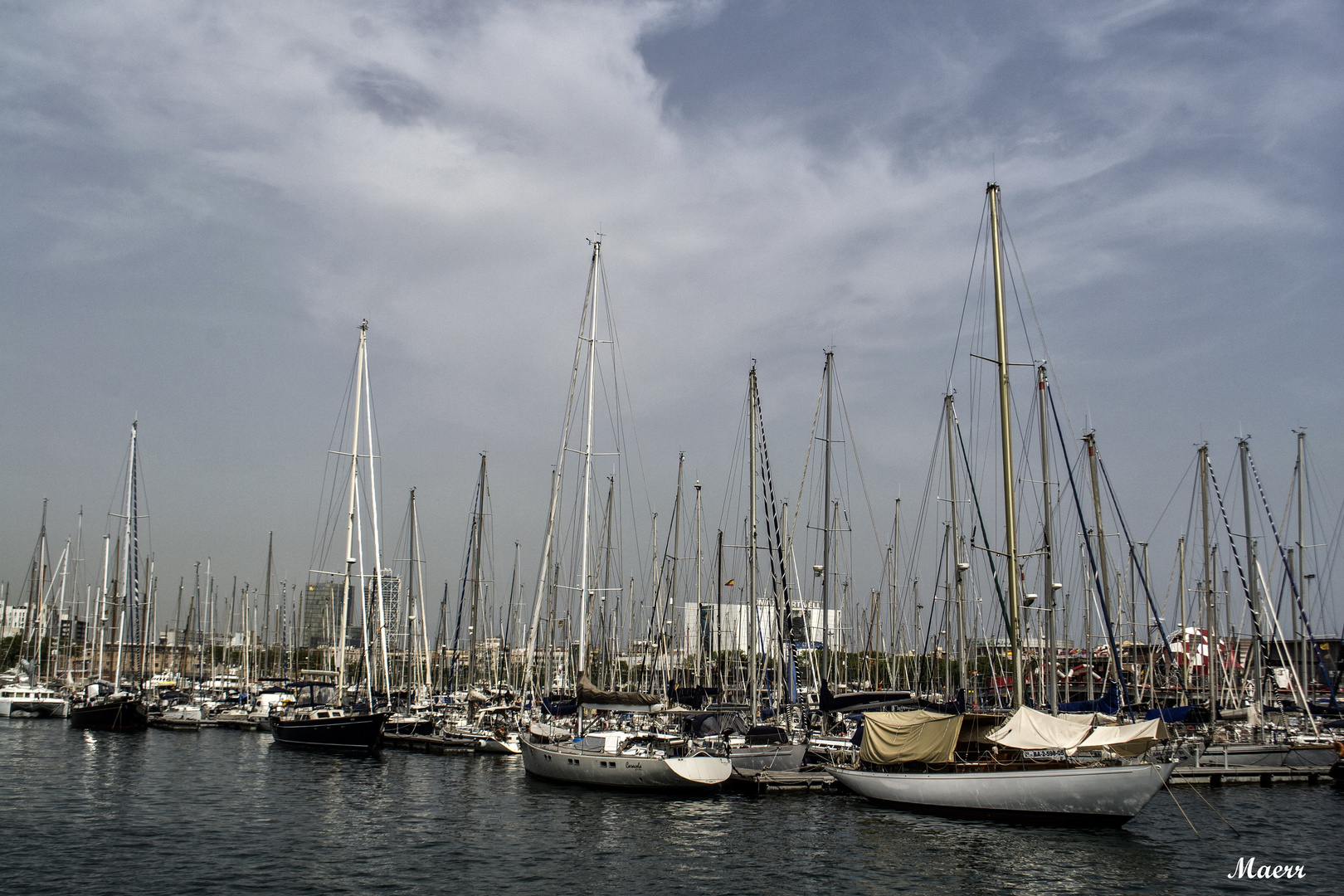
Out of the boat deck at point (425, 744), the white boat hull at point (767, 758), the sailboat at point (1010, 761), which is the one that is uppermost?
the sailboat at point (1010, 761)

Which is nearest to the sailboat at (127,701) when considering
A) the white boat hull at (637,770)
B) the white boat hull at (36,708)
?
the white boat hull at (36,708)

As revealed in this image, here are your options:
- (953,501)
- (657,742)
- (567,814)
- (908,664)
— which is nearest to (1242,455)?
(953,501)

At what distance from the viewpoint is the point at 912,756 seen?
32312 mm

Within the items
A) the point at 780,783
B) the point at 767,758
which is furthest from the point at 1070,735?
the point at 767,758

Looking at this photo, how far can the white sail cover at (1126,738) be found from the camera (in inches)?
1110

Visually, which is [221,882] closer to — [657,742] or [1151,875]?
[657,742]

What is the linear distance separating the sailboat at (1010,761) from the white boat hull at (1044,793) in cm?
3

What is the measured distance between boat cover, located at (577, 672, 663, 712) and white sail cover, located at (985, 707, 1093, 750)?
48.1ft

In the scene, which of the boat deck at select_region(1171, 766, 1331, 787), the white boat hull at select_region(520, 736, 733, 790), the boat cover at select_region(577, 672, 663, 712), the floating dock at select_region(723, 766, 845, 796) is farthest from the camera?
the boat deck at select_region(1171, 766, 1331, 787)

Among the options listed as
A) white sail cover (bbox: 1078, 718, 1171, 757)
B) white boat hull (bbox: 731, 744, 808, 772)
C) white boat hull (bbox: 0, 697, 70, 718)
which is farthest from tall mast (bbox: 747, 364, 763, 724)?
white boat hull (bbox: 0, 697, 70, 718)

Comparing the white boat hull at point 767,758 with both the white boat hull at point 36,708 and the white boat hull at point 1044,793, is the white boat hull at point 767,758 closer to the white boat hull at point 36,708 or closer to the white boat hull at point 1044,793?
the white boat hull at point 1044,793

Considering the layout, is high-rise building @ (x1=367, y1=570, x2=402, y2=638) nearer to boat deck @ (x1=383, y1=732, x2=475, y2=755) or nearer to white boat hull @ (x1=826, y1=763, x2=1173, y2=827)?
boat deck @ (x1=383, y1=732, x2=475, y2=755)

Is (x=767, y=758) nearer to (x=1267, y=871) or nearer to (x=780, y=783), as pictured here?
(x=780, y=783)

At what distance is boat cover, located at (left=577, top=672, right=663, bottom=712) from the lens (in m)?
38.1
